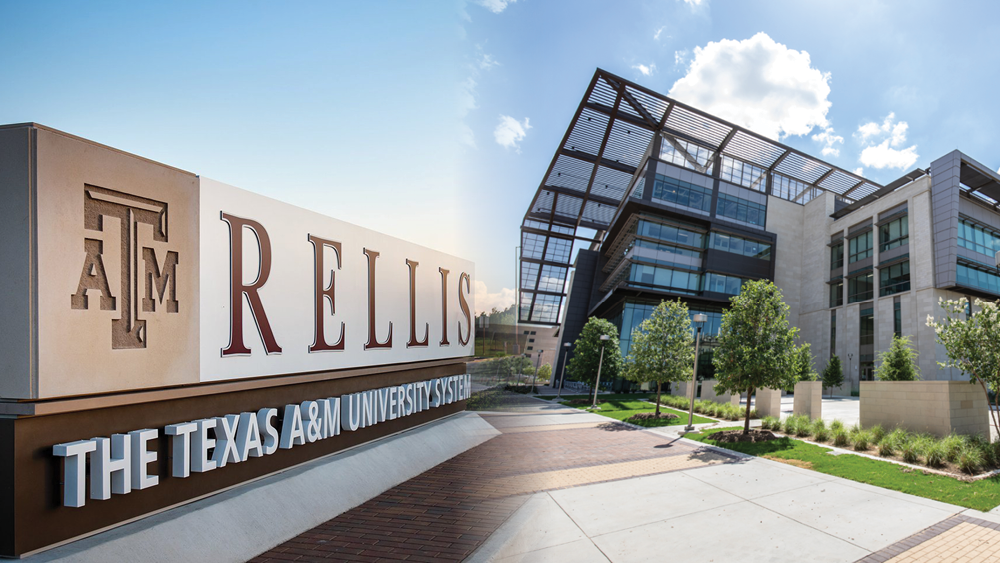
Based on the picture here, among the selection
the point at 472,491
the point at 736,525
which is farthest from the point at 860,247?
the point at 472,491

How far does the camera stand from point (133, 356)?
5.12 metres

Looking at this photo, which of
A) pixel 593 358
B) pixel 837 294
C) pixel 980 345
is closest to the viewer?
pixel 980 345

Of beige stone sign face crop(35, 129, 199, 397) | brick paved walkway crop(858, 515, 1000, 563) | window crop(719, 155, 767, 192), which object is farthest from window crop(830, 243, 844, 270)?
beige stone sign face crop(35, 129, 199, 397)

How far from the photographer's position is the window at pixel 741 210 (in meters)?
45.2

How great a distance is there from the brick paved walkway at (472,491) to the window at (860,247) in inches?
1587

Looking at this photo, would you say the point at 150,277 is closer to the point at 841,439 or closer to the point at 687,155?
the point at 841,439

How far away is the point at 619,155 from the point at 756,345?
3070 cm

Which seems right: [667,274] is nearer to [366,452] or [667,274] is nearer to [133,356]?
[366,452]

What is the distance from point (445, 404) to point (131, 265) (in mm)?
9005

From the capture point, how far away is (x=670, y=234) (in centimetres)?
4288

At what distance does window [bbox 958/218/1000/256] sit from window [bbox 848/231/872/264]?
20.6 ft

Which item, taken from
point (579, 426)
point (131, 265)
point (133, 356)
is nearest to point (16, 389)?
point (133, 356)

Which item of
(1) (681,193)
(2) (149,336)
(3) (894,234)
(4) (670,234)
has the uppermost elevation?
(1) (681,193)

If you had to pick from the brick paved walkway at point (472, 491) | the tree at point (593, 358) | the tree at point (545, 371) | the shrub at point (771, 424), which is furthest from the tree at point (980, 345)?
the tree at point (545, 371)
